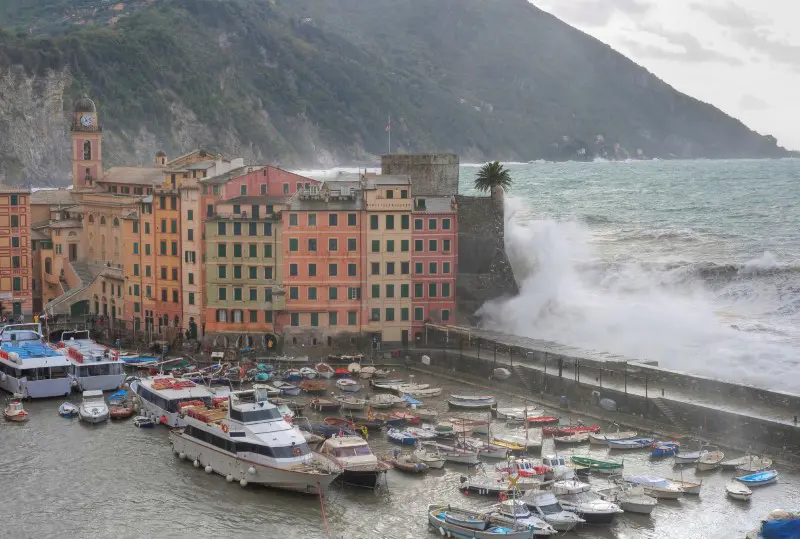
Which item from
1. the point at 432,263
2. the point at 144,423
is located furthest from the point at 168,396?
the point at 432,263

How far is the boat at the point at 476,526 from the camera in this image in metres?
46.2

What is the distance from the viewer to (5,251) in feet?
304

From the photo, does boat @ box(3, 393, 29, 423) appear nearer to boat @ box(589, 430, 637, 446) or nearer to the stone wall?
boat @ box(589, 430, 637, 446)

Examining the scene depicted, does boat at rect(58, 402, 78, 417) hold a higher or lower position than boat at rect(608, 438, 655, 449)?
higher

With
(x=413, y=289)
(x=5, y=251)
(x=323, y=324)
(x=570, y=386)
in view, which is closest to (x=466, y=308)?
(x=413, y=289)

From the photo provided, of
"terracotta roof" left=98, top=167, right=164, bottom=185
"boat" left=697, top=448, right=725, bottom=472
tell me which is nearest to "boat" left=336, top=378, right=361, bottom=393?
"boat" left=697, top=448, right=725, bottom=472

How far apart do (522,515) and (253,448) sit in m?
12.7

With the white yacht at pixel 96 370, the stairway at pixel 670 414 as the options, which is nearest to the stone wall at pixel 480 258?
the stairway at pixel 670 414

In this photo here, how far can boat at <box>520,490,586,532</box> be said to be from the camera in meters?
47.8

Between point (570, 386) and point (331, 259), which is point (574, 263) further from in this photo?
point (570, 386)

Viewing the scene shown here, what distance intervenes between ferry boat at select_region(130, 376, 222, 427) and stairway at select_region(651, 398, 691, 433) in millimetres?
22412

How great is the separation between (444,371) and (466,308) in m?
10.2

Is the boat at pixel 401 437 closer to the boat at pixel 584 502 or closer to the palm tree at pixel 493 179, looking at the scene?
the boat at pixel 584 502

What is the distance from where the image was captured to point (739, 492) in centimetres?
5134
